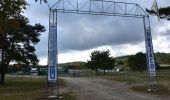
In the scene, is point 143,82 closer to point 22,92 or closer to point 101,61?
point 22,92

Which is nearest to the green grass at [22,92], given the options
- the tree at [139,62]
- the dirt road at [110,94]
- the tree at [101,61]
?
the dirt road at [110,94]

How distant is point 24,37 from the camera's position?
5234 cm

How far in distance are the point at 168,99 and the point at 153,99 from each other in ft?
3.08

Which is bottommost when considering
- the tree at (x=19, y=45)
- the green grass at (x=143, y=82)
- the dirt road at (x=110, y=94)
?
the dirt road at (x=110, y=94)

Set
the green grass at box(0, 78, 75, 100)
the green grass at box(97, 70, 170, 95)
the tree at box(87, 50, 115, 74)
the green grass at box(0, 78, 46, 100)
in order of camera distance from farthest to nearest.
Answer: the tree at box(87, 50, 115, 74) < the green grass at box(97, 70, 170, 95) < the green grass at box(0, 78, 46, 100) < the green grass at box(0, 78, 75, 100)

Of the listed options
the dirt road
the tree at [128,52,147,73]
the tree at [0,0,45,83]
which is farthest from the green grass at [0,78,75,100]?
the tree at [128,52,147,73]

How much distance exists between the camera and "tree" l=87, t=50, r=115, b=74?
10169 centimetres

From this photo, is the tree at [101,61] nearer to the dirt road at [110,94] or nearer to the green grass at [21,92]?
the green grass at [21,92]

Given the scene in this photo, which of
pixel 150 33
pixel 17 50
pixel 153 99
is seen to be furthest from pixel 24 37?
pixel 153 99

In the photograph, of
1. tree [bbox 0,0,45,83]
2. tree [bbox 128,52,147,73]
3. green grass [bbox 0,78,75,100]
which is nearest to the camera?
green grass [bbox 0,78,75,100]

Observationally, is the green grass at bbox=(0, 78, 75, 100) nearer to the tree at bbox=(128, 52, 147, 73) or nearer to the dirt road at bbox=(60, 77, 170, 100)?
the dirt road at bbox=(60, 77, 170, 100)

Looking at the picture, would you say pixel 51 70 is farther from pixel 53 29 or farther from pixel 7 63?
pixel 7 63

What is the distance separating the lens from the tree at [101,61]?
10169 centimetres

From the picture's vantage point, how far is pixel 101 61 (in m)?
103
